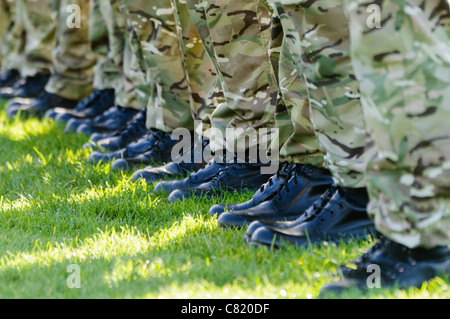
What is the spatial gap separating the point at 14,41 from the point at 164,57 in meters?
3.58

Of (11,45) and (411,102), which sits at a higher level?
(411,102)

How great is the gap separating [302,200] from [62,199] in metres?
1.05

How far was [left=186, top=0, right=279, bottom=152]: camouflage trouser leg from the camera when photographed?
2.64m

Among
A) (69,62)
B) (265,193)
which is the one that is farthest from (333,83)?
(69,62)

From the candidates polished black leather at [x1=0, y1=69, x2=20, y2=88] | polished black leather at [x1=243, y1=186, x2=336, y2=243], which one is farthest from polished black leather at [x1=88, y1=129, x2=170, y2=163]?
polished black leather at [x1=0, y1=69, x2=20, y2=88]

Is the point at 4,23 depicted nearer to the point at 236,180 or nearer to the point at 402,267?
the point at 236,180

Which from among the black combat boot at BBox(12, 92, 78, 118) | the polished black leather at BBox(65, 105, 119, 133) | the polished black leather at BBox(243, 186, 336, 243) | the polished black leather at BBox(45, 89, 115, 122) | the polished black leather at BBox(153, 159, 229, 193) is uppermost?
the polished black leather at BBox(243, 186, 336, 243)

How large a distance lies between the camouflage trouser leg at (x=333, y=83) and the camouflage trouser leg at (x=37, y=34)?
12.6 ft

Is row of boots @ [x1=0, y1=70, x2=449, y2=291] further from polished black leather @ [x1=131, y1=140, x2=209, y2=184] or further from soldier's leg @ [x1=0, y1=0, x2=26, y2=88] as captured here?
soldier's leg @ [x1=0, y1=0, x2=26, y2=88]

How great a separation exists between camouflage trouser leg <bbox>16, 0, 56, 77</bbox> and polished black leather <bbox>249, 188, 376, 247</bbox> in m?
3.92

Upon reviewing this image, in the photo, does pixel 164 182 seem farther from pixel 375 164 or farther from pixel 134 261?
pixel 375 164

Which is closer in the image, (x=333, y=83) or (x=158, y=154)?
(x=333, y=83)

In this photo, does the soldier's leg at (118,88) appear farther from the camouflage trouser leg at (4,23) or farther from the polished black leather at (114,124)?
the camouflage trouser leg at (4,23)

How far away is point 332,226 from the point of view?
6.89ft
